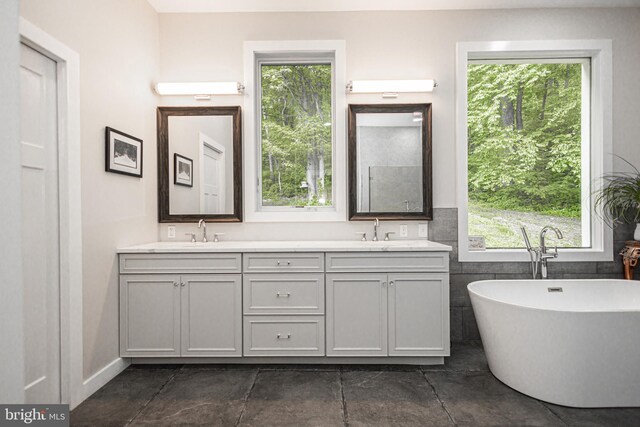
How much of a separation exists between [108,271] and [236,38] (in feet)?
6.89

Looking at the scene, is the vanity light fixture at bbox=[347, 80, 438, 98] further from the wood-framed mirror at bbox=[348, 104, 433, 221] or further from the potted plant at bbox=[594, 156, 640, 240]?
the potted plant at bbox=[594, 156, 640, 240]

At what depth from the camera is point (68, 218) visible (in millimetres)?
2135

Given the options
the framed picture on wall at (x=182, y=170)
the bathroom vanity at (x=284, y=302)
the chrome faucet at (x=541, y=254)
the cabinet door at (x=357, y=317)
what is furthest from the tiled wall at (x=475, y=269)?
the framed picture on wall at (x=182, y=170)

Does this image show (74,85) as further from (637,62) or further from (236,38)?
(637,62)

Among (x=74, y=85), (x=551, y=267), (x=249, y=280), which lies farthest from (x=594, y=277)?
(x=74, y=85)

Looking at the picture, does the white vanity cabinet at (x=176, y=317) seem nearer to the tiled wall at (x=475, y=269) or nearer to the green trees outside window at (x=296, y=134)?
the green trees outside window at (x=296, y=134)

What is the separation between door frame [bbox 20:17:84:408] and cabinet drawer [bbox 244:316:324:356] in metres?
1.02

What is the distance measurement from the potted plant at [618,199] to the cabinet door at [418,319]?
5.43 ft

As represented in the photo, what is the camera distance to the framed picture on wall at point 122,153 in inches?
97.3

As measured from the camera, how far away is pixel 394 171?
3.14 metres

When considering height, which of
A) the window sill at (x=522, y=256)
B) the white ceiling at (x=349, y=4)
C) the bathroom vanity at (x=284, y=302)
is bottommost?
the bathroom vanity at (x=284, y=302)

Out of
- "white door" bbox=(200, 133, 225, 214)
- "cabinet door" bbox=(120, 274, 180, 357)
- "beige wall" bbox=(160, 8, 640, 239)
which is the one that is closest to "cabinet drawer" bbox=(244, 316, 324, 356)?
"cabinet door" bbox=(120, 274, 180, 357)

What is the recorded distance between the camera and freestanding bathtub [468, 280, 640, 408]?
2066mm

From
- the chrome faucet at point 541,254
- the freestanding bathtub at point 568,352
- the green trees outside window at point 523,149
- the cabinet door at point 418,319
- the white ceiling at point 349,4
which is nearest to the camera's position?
the freestanding bathtub at point 568,352
